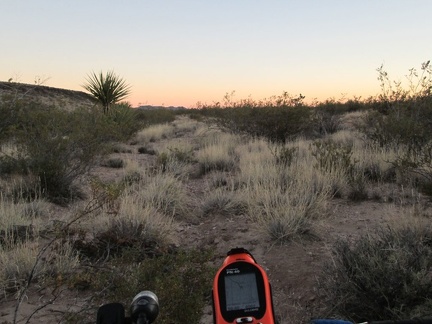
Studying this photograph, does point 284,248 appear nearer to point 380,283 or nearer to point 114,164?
point 380,283

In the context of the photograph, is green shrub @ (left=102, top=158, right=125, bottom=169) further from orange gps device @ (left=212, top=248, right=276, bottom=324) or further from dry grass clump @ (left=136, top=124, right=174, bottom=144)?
orange gps device @ (left=212, top=248, right=276, bottom=324)

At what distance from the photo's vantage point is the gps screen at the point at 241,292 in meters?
1.53

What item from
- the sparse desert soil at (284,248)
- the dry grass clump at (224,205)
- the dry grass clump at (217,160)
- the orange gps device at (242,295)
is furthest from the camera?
the dry grass clump at (217,160)

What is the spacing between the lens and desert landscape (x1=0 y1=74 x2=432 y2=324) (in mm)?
3266

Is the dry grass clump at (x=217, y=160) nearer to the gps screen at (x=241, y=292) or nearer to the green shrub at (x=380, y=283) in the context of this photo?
the green shrub at (x=380, y=283)

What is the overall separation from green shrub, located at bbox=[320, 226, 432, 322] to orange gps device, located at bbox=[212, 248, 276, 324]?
1.76 m

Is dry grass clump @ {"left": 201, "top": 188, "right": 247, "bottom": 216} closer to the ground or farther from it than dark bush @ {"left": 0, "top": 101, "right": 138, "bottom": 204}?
closer to the ground

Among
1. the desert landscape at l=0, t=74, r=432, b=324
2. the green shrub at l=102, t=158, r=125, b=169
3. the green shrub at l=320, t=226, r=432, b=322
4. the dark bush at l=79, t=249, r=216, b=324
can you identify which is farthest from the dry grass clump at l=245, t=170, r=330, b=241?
the green shrub at l=102, t=158, r=125, b=169

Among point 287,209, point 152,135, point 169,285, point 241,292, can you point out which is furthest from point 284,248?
point 152,135

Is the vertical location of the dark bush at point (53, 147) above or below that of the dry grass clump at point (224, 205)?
above

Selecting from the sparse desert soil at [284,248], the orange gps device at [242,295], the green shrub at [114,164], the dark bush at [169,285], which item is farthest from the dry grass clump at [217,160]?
the orange gps device at [242,295]

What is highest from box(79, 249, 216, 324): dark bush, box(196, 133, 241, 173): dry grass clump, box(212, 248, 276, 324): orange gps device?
box(212, 248, 276, 324): orange gps device

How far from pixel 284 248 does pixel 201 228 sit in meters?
1.62

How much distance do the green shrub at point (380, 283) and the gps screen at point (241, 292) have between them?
1776 millimetres
